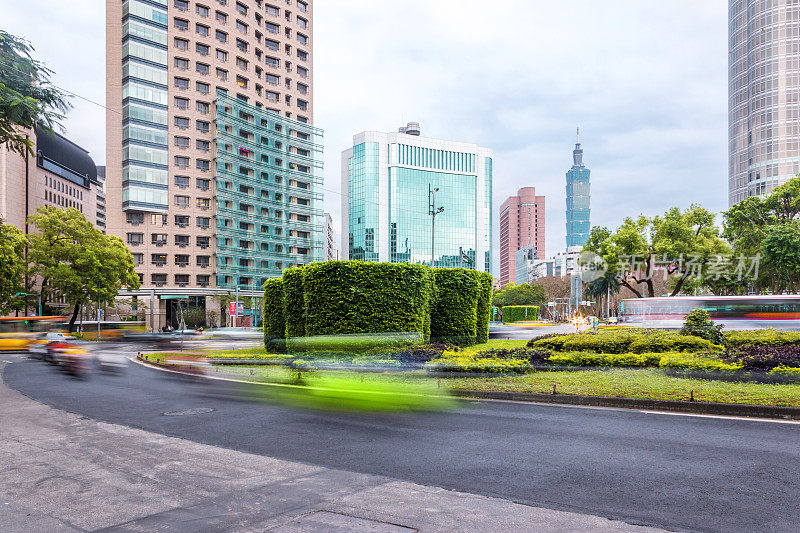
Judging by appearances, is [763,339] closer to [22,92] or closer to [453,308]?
[453,308]

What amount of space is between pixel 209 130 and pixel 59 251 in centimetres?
3051

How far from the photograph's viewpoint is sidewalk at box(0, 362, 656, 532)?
494cm

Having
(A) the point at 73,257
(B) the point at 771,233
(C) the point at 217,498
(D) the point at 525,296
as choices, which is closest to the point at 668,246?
(B) the point at 771,233

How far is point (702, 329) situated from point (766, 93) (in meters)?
112

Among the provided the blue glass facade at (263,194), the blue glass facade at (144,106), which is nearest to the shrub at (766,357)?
the blue glass facade at (263,194)

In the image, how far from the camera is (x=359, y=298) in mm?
19203

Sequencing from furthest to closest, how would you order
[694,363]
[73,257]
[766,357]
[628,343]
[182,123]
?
[182,123] < [73,257] < [628,343] < [694,363] < [766,357]

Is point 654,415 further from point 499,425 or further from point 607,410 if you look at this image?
point 499,425

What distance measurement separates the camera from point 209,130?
241 ft

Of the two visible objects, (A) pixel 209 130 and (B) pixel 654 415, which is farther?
(A) pixel 209 130

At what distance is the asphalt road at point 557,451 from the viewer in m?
5.42

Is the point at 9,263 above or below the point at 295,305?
above

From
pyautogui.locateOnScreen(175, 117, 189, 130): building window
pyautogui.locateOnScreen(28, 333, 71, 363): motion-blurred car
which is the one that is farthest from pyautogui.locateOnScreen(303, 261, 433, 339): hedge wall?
pyautogui.locateOnScreen(175, 117, 189, 130): building window

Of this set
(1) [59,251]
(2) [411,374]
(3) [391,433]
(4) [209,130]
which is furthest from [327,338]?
(4) [209,130]
